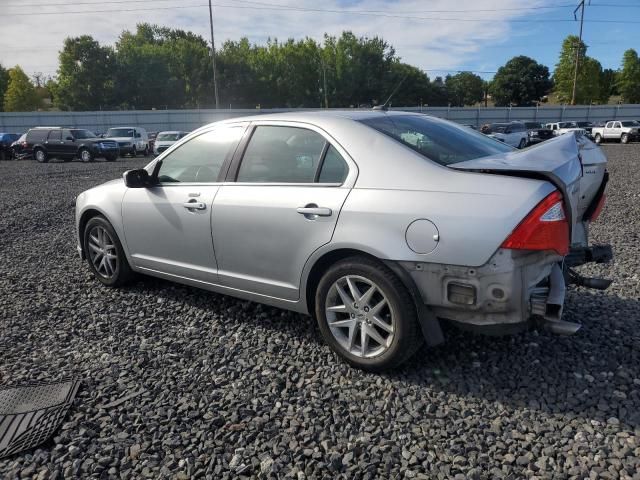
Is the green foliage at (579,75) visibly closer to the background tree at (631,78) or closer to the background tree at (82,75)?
the background tree at (631,78)

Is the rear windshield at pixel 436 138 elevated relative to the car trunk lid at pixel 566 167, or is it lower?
elevated

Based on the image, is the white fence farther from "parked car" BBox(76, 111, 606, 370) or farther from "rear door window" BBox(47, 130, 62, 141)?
"parked car" BBox(76, 111, 606, 370)

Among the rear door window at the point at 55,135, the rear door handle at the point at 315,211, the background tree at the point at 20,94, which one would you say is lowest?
the rear door handle at the point at 315,211

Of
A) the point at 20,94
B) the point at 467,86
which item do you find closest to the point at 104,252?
the point at 20,94

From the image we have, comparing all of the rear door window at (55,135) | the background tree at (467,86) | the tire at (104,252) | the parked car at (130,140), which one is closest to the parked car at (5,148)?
the parked car at (130,140)

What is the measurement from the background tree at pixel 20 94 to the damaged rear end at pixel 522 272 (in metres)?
75.7

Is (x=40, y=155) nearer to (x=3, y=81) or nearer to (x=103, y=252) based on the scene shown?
(x=103, y=252)

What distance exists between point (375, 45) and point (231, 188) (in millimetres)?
79668

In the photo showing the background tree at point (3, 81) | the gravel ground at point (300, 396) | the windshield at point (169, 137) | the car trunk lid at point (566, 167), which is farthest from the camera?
the background tree at point (3, 81)

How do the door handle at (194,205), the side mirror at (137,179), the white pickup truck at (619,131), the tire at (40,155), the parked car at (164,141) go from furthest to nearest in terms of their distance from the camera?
1. the white pickup truck at (619,131)
2. the parked car at (164,141)
3. the tire at (40,155)
4. the side mirror at (137,179)
5. the door handle at (194,205)

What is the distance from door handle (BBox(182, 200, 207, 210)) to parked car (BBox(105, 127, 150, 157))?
2699cm

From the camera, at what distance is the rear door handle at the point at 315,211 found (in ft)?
9.96

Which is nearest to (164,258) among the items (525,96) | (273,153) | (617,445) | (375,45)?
(273,153)

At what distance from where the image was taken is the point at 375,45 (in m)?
76.8
